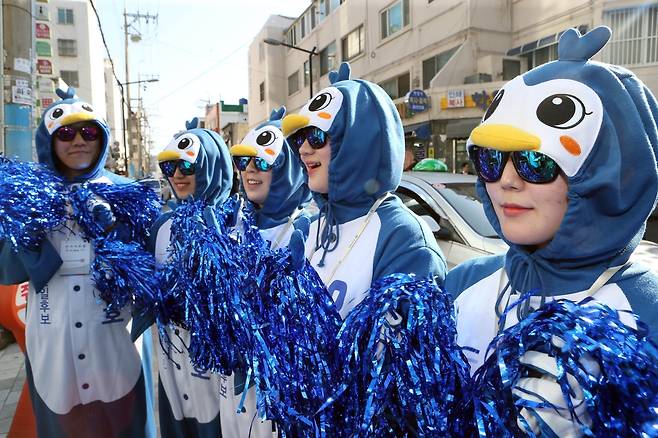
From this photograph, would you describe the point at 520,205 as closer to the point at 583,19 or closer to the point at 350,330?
the point at 350,330

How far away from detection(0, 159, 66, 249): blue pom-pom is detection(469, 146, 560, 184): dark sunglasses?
2.05 m

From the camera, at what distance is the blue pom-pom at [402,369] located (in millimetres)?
842

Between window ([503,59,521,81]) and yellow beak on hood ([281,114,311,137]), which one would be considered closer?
yellow beak on hood ([281,114,311,137])

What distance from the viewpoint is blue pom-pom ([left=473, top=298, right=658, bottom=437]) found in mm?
698

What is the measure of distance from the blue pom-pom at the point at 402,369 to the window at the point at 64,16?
164 feet

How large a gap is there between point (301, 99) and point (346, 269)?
2752 cm

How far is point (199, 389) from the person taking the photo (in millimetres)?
2166

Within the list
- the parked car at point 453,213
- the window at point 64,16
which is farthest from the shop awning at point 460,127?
the window at point 64,16

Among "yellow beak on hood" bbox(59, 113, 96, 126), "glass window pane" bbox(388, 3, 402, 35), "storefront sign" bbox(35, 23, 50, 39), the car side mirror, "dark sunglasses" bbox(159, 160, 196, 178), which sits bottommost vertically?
the car side mirror

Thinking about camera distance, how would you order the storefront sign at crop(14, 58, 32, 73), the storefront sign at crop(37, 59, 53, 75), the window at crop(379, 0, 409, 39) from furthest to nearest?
the window at crop(379, 0, 409, 39)
the storefront sign at crop(37, 59, 53, 75)
the storefront sign at crop(14, 58, 32, 73)

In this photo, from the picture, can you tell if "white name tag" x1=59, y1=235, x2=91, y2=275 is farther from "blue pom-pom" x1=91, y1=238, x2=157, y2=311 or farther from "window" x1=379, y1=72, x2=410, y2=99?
"window" x1=379, y1=72, x2=410, y2=99

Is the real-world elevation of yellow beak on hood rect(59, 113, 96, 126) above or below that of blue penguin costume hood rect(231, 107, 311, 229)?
above

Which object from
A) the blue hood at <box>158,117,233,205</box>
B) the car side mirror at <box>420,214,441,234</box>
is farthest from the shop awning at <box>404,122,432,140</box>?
the blue hood at <box>158,117,233,205</box>

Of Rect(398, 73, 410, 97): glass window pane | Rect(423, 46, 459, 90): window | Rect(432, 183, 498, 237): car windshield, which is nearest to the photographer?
Rect(432, 183, 498, 237): car windshield
